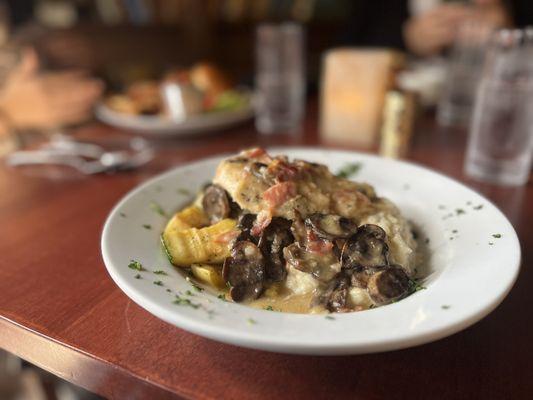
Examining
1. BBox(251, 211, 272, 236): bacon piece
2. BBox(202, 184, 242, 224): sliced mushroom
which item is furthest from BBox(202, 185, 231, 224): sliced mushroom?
BBox(251, 211, 272, 236): bacon piece

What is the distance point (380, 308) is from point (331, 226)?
0.86 feet

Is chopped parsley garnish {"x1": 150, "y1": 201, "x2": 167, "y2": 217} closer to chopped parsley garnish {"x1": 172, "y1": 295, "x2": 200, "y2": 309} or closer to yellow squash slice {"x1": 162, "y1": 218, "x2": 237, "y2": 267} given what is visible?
yellow squash slice {"x1": 162, "y1": 218, "x2": 237, "y2": 267}

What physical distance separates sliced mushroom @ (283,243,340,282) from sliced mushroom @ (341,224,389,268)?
0.03m

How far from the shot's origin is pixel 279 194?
1102 millimetres

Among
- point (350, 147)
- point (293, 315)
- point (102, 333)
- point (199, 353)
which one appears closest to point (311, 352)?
point (293, 315)

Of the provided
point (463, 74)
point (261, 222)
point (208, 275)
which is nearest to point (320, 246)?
point (261, 222)

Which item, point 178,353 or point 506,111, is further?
point 506,111

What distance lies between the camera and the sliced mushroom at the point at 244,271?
0.99 metres

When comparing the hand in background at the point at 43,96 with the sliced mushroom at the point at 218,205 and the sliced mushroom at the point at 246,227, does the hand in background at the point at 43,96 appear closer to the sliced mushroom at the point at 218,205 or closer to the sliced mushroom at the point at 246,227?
the sliced mushroom at the point at 218,205

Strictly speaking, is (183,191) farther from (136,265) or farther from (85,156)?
(85,156)

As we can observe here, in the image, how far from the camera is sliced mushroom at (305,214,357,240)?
104 centimetres

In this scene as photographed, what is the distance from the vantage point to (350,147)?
2.16m

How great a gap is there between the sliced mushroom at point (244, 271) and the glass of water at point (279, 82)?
1.44 meters

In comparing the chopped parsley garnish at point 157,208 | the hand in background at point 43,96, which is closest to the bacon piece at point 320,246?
the chopped parsley garnish at point 157,208
